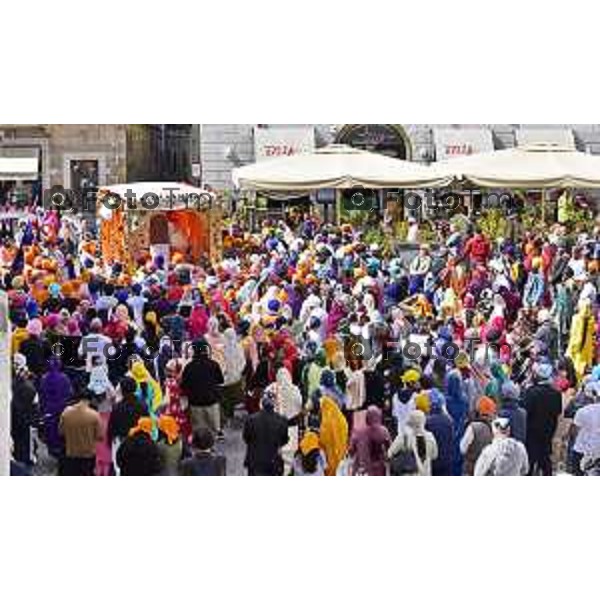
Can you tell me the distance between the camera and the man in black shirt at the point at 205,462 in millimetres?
12898

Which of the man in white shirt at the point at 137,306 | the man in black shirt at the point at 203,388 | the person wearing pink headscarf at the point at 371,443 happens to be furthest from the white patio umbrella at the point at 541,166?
the man in white shirt at the point at 137,306

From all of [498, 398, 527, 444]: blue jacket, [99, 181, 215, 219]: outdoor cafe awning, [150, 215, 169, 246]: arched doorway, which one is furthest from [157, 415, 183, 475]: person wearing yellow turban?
[498, 398, 527, 444]: blue jacket

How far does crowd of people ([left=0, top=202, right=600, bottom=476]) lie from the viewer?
12891mm

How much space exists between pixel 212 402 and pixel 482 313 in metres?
2.22

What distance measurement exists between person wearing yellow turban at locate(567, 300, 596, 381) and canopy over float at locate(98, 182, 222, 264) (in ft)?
9.31

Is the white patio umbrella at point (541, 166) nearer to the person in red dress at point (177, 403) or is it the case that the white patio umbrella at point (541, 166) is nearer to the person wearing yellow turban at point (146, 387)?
the person in red dress at point (177, 403)

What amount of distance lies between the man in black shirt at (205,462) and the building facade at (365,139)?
1.93 m

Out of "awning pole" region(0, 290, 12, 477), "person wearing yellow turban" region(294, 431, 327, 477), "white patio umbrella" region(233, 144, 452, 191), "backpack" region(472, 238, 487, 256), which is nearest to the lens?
"awning pole" region(0, 290, 12, 477)

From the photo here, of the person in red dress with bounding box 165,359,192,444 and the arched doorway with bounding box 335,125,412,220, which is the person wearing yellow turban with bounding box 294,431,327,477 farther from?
the arched doorway with bounding box 335,125,412,220

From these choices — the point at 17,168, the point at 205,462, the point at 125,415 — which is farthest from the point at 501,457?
the point at 17,168

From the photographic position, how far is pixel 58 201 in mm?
13102

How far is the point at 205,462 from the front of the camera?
1291cm

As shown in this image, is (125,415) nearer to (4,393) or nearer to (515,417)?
(4,393)

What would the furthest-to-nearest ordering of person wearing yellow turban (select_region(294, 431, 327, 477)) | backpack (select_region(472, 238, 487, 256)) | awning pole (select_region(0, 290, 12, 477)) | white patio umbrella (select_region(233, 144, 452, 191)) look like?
backpack (select_region(472, 238, 487, 256)) → white patio umbrella (select_region(233, 144, 452, 191)) → person wearing yellow turban (select_region(294, 431, 327, 477)) → awning pole (select_region(0, 290, 12, 477))
